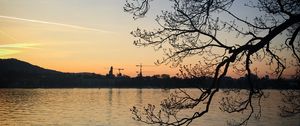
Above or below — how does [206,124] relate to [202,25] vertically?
below

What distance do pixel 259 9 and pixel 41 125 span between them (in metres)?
45.9

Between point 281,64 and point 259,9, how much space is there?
1.11 m

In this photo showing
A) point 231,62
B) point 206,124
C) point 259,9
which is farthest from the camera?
point 206,124

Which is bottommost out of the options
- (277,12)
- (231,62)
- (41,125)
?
(41,125)

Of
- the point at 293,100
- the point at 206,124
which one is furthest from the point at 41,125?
the point at 293,100

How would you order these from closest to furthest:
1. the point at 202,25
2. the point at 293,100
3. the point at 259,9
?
the point at 202,25, the point at 259,9, the point at 293,100

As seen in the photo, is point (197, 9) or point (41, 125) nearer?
point (197, 9)

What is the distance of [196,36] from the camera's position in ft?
23.6

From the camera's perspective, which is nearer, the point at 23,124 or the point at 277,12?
the point at 277,12

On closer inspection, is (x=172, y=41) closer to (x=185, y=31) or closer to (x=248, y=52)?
(x=185, y=31)

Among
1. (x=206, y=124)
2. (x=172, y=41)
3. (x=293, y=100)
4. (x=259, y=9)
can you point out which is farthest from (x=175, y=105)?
(x=206, y=124)

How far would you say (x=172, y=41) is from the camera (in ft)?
24.0

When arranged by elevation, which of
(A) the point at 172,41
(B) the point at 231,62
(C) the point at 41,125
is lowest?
(C) the point at 41,125

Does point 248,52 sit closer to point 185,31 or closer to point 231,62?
point 231,62
